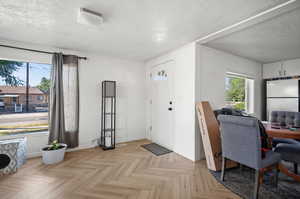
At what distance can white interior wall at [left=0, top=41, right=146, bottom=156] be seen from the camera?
280 cm

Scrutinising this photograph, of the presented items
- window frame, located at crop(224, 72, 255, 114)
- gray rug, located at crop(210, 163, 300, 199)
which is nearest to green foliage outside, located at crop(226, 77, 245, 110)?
window frame, located at crop(224, 72, 255, 114)

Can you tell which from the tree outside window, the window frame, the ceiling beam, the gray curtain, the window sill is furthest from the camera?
the window frame

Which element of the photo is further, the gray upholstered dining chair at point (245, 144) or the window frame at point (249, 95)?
Answer: the window frame at point (249, 95)

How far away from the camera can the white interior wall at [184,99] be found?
2660 millimetres

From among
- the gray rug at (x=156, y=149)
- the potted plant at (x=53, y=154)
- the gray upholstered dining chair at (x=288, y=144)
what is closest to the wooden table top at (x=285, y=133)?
the gray upholstered dining chair at (x=288, y=144)

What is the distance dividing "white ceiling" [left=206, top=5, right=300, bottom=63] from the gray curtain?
307cm

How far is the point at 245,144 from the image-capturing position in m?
1.65

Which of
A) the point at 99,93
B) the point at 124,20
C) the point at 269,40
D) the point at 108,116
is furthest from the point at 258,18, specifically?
the point at 108,116

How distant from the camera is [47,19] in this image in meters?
1.91

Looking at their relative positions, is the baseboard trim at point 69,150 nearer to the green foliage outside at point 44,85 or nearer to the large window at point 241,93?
the green foliage outside at point 44,85

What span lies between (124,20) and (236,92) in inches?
142

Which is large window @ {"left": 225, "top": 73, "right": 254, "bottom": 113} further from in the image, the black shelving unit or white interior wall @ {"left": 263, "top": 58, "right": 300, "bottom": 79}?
the black shelving unit

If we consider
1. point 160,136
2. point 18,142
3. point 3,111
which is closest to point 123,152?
point 160,136

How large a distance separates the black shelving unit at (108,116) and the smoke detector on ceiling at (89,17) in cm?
166
